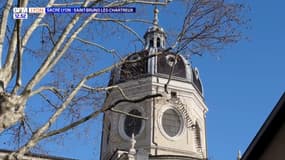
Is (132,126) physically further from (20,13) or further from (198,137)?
(20,13)

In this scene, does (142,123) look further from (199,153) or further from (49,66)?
(49,66)

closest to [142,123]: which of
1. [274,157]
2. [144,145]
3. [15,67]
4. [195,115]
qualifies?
[144,145]

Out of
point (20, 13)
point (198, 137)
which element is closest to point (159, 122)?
point (198, 137)

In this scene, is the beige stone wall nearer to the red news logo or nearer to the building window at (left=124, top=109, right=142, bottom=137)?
the building window at (left=124, top=109, right=142, bottom=137)

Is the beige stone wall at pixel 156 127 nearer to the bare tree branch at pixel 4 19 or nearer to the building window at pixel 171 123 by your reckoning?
the building window at pixel 171 123

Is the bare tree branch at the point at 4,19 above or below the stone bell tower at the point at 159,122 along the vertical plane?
below

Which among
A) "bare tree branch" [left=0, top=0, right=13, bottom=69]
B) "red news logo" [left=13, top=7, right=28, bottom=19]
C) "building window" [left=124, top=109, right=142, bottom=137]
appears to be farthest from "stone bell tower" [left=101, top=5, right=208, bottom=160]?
"red news logo" [left=13, top=7, right=28, bottom=19]

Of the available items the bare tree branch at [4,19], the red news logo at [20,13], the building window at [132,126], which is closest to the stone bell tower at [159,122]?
the building window at [132,126]

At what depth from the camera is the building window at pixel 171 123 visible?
34.8 meters

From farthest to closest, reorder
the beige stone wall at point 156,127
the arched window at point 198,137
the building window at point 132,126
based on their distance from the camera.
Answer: the arched window at point 198,137 < the building window at point 132,126 < the beige stone wall at point 156,127

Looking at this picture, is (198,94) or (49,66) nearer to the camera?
(49,66)

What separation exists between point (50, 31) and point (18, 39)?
72.6 inches

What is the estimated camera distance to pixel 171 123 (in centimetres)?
3516

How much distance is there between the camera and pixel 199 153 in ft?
115
